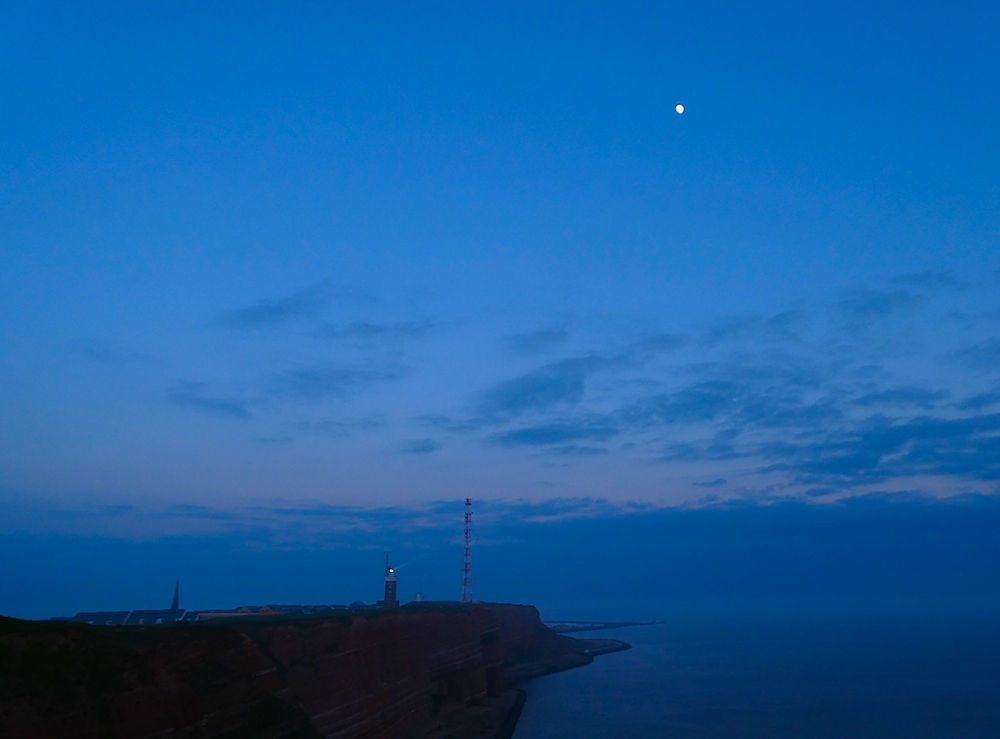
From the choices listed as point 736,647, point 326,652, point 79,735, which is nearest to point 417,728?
point 326,652

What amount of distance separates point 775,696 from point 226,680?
49.5 meters

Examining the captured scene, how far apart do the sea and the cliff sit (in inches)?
356

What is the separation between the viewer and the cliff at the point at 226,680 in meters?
22.8

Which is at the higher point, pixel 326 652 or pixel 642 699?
pixel 326 652

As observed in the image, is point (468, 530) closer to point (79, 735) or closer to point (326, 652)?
point (326, 652)

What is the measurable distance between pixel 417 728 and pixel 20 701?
27.5 metres

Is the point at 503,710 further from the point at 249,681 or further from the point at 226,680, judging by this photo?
the point at 226,680

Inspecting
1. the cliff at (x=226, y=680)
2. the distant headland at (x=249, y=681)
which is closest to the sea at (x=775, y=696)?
the distant headland at (x=249, y=681)

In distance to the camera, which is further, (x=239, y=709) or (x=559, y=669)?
(x=559, y=669)

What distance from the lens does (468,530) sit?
10512 centimetres

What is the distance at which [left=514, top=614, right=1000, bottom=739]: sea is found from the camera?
156 ft

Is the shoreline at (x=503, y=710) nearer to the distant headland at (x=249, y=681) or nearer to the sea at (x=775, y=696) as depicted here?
the distant headland at (x=249, y=681)

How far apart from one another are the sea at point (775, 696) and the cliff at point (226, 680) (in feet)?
29.6

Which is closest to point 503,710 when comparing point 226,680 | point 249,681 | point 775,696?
point 775,696
